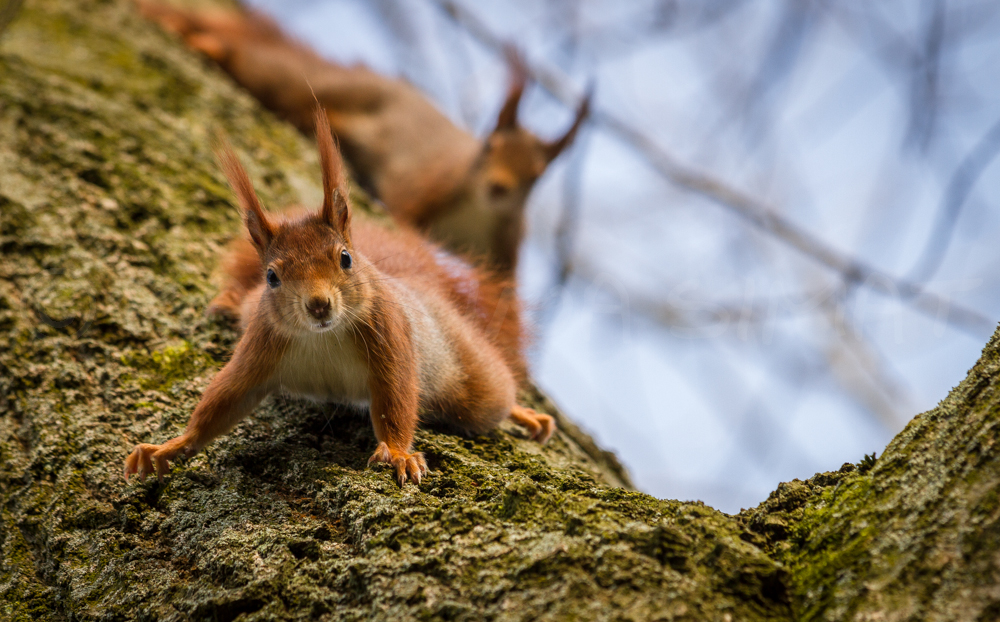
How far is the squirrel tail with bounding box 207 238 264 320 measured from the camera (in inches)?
70.0

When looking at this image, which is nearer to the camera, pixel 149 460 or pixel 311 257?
pixel 149 460

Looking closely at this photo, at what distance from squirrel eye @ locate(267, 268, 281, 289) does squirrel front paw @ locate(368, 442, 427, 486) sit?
1.19 feet

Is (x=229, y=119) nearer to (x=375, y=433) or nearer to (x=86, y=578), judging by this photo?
(x=375, y=433)

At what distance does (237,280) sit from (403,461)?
29.8 inches

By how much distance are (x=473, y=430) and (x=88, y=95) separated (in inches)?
65.5

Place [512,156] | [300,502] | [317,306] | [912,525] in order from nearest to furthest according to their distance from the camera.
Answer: [912,525] < [300,502] < [317,306] < [512,156]

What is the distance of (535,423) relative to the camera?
1816 millimetres

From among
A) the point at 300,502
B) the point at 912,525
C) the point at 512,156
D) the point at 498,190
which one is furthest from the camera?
the point at 512,156

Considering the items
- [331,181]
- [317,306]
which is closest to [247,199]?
[331,181]

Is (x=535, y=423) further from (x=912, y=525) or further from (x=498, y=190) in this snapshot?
(x=498, y=190)

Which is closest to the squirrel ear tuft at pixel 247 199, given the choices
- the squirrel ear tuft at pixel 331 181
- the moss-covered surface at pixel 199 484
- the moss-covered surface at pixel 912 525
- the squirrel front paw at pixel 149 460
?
the squirrel ear tuft at pixel 331 181

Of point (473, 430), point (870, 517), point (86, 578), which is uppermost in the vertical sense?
point (473, 430)

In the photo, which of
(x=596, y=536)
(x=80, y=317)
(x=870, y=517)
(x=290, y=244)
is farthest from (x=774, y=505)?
(x=80, y=317)

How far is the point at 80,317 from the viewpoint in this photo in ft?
5.57
